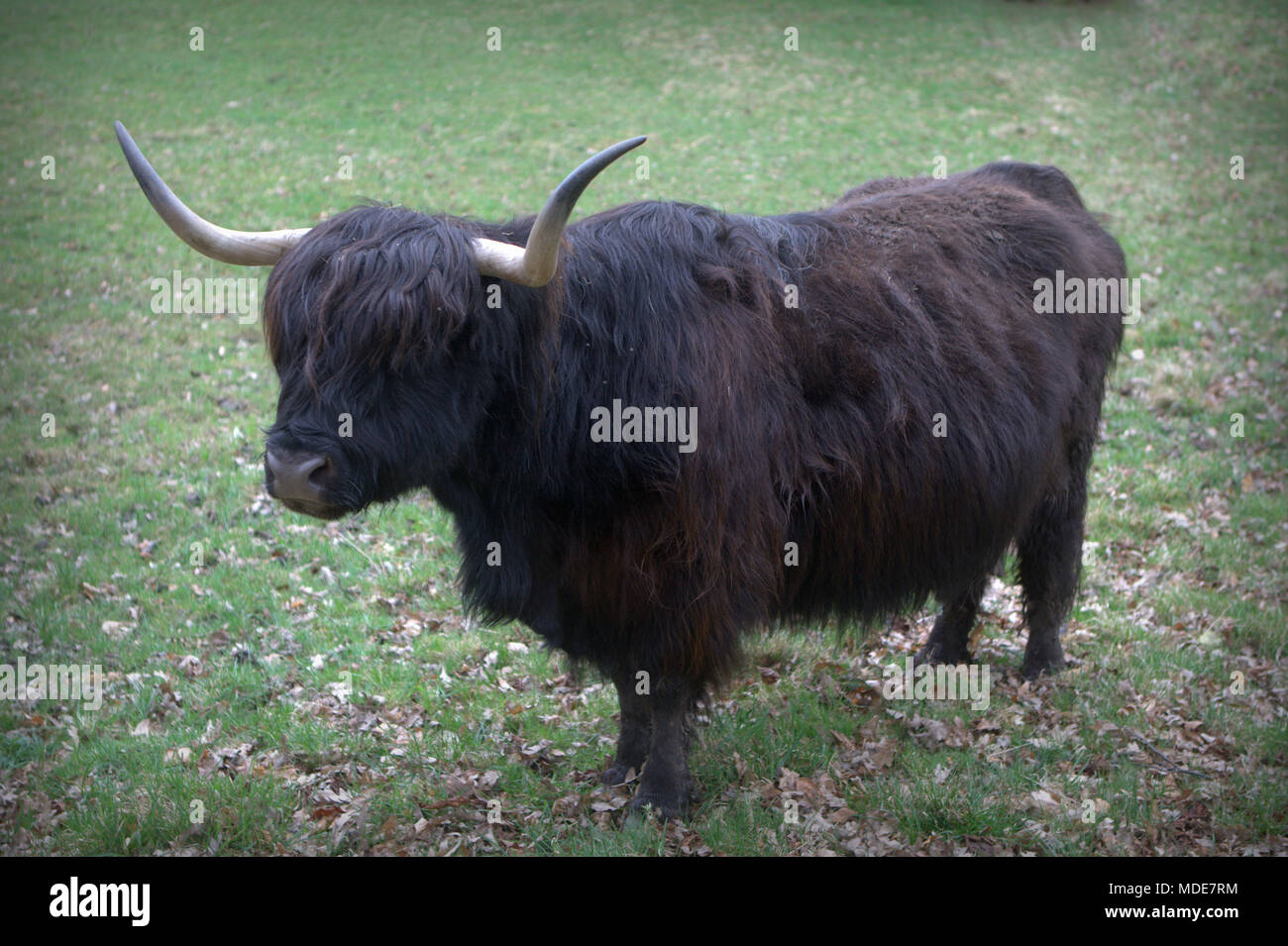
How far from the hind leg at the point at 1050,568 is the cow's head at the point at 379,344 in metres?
3.48

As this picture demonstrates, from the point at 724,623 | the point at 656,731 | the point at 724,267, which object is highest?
the point at 724,267

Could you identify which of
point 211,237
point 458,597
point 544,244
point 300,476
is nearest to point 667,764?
point 300,476

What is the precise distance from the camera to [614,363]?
13.5ft

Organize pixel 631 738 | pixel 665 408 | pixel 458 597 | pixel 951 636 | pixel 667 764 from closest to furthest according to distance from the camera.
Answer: pixel 665 408 → pixel 667 764 → pixel 631 738 → pixel 951 636 → pixel 458 597

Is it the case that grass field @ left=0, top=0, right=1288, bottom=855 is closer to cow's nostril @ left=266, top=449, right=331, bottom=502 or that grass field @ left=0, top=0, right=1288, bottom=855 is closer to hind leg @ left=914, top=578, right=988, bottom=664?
hind leg @ left=914, top=578, right=988, bottom=664

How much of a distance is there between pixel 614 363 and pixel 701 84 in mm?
18611

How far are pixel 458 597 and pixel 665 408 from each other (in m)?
3.22

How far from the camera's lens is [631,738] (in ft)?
16.0

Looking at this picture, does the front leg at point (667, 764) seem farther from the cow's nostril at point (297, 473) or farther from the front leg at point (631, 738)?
the cow's nostril at point (297, 473)

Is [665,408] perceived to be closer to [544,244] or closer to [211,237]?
[544,244]

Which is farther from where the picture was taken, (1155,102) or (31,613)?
(1155,102)
